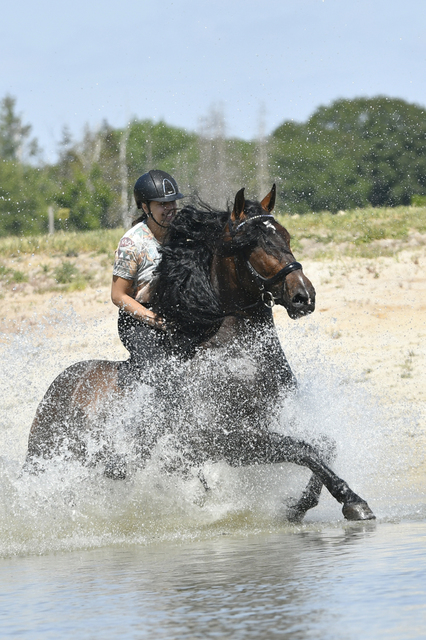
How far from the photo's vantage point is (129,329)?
5719mm

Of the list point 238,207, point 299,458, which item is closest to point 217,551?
point 299,458

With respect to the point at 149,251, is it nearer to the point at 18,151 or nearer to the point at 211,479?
the point at 211,479

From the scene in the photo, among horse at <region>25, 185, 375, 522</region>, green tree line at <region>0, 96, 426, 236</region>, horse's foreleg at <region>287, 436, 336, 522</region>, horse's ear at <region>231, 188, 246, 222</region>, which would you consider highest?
green tree line at <region>0, 96, 426, 236</region>

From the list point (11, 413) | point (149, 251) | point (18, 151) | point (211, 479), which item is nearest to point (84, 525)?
point (211, 479)

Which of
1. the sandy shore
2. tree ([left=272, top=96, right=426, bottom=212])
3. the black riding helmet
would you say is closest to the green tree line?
tree ([left=272, top=96, right=426, bottom=212])

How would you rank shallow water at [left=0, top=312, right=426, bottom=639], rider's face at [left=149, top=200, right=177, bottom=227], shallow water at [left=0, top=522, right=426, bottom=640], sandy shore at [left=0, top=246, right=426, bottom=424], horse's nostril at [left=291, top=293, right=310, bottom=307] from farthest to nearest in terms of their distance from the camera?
sandy shore at [left=0, top=246, right=426, bottom=424]
rider's face at [left=149, top=200, right=177, bottom=227]
horse's nostril at [left=291, top=293, right=310, bottom=307]
shallow water at [left=0, top=312, right=426, bottom=639]
shallow water at [left=0, top=522, right=426, bottom=640]

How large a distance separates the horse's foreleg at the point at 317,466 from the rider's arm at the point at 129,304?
0.98 m

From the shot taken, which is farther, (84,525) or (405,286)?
(405,286)

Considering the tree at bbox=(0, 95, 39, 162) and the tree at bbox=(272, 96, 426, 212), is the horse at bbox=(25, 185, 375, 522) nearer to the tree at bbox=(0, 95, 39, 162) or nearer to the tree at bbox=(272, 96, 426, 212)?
the tree at bbox=(272, 96, 426, 212)

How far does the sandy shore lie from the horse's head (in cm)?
440

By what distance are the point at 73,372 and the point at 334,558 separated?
2227mm

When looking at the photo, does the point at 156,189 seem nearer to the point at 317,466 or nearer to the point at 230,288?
the point at 230,288

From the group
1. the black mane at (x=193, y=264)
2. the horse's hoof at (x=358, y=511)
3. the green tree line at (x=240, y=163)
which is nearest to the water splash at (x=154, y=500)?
the horse's hoof at (x=358, y=511)

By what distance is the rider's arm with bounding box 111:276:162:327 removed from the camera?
5533 millimetres
